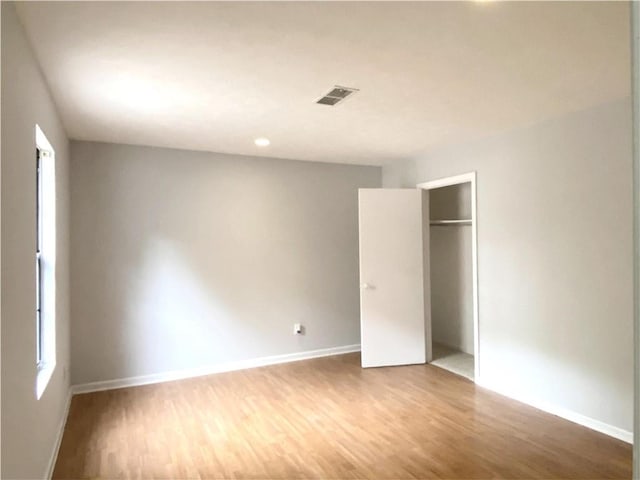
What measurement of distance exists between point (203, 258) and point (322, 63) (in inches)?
108

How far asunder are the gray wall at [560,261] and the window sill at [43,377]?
3.52 m

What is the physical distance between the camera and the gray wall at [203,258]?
3898mm

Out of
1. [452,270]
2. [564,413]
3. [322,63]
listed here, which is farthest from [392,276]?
[322,63]

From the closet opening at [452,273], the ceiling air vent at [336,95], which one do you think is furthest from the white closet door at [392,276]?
Answer: the ceiling air vent at [336,95]

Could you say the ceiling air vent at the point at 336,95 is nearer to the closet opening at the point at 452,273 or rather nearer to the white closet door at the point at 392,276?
the white closet door at the point at 392,276

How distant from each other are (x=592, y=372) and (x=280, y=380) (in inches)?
107

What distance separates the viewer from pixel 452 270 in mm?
5254

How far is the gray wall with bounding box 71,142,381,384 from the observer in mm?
3898

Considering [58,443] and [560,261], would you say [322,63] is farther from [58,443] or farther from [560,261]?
[58,443]

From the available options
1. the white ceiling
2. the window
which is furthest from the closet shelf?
the window

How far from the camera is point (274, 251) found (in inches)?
186

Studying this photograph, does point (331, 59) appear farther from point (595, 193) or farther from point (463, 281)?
point (463, 281)

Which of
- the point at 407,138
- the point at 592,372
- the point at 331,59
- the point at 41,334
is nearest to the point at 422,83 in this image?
the point at 331,59

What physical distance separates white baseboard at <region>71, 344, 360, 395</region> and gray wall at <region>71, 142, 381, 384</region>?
6 cm
